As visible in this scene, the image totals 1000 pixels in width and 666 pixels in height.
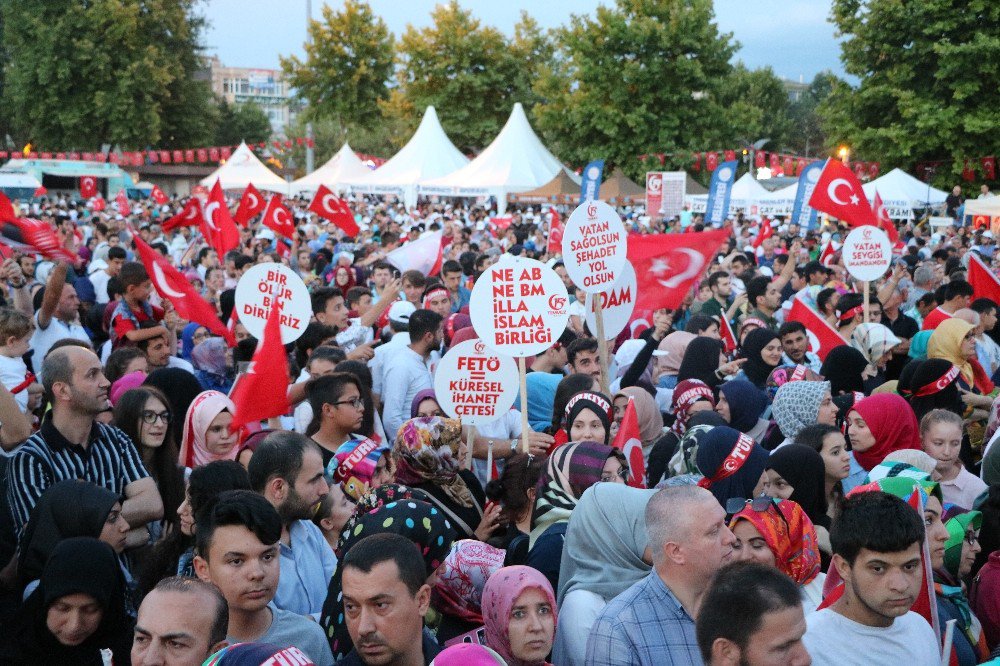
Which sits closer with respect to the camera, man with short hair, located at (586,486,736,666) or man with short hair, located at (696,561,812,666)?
man with short hair, located at (696,561,812,666)

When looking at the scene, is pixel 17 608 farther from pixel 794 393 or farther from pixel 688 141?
pixel 688 141

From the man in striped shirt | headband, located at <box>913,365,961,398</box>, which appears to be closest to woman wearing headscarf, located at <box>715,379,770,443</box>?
headband, located at <box>913,365,961,398</box>

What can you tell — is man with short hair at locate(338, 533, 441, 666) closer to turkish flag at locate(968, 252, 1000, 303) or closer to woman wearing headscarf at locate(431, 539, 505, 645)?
woman wearing headscarf at locate(431, 539, 505, 645)

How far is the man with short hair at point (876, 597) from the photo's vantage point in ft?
10.7

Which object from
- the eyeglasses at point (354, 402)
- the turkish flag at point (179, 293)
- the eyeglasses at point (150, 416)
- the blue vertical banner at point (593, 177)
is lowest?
the eyeglasses at point (150, 416)

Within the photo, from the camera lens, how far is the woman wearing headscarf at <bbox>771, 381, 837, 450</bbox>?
5816 millimetres

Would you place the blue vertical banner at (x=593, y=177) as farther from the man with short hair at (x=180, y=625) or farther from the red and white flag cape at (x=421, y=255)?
the man with short hair at (x=180, y=625)

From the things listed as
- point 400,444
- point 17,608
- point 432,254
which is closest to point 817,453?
point 400,444

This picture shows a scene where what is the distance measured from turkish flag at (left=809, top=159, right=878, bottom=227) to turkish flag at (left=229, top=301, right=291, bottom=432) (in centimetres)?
751

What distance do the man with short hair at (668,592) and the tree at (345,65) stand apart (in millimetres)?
54870

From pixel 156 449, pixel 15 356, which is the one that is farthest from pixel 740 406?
pixel 15 356

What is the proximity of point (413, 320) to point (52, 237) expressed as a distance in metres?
2.87

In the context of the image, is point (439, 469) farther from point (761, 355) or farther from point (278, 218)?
point (278, 218)

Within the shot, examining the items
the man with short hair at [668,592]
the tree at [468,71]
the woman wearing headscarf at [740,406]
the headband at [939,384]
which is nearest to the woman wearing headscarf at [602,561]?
the man with short hair at [668,592]
